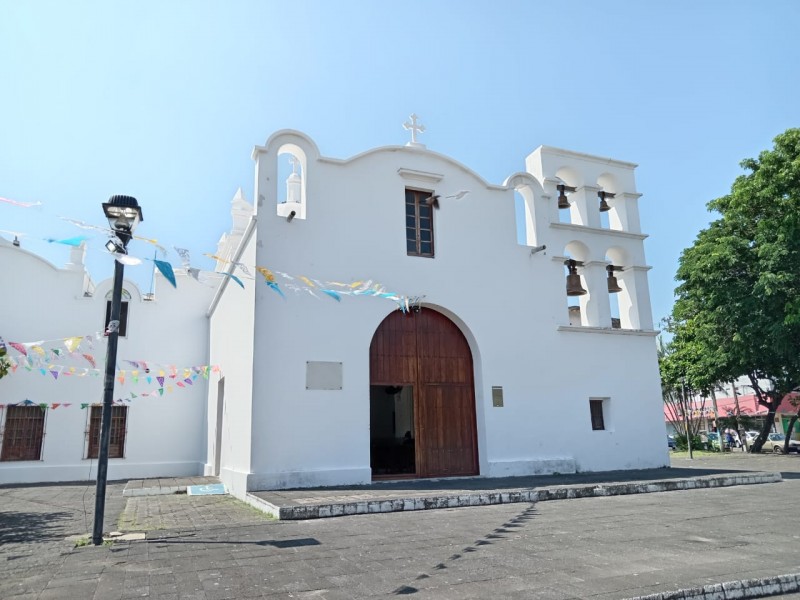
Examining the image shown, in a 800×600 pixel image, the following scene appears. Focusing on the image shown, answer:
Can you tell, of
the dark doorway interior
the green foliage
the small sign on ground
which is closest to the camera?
the small sign on ground

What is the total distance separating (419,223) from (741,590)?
352 inches

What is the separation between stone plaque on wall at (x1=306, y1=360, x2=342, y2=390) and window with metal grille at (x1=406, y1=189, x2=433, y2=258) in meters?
2.81

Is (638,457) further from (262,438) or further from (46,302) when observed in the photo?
(46,302)

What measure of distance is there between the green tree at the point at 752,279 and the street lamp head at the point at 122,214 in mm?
18007

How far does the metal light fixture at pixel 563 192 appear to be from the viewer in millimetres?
14008

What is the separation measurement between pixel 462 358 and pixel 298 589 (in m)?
8.02

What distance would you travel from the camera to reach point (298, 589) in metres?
4.59

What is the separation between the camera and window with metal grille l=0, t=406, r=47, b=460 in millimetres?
15258

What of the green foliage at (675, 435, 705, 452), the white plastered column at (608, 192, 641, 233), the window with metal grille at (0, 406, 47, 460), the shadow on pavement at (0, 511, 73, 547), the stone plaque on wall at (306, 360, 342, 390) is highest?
the white plastered column at (608, 192, 641, 233)

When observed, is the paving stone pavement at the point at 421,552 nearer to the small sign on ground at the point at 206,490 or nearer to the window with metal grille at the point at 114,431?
the small sign on ground at the point at 206,490

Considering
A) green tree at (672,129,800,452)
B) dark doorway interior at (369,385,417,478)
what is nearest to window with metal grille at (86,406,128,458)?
dark doorway interior at (369,385,417,478)

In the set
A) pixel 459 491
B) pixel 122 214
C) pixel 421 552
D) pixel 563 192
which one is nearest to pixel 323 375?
pixel 459 491

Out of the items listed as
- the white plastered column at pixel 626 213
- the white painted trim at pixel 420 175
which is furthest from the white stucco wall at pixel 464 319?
the white plastered column at pixel 626 213

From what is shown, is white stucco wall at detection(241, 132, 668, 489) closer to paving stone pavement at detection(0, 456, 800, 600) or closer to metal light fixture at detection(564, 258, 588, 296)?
metal light fixture at detection(564, 258, 588, 296)
